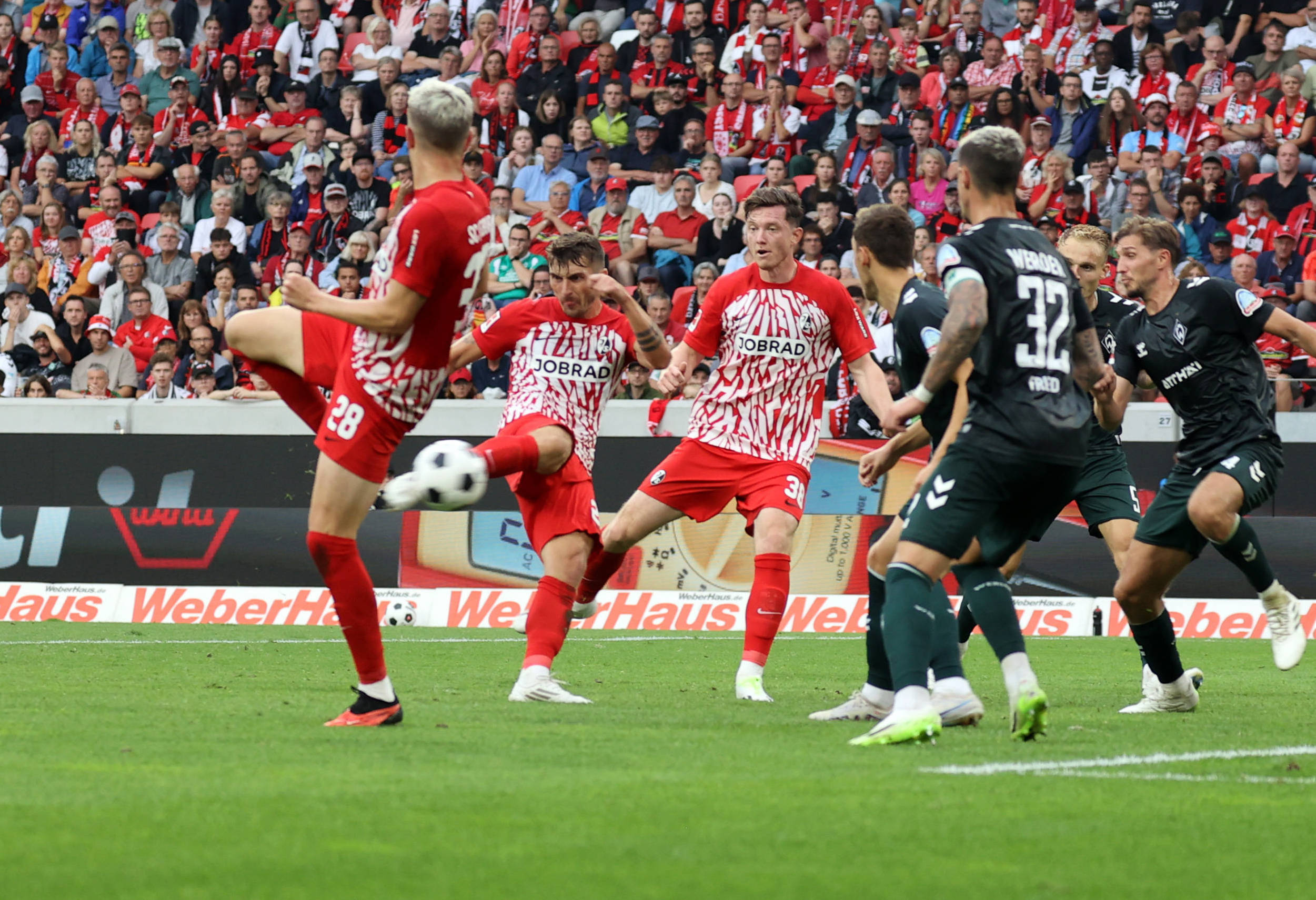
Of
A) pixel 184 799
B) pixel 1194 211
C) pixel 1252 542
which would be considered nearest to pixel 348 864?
pixel 184 799

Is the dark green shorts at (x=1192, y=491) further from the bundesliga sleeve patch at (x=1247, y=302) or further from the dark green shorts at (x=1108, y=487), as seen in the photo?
the dark green shorts at (x=1108, y=487)

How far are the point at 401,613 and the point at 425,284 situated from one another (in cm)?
938

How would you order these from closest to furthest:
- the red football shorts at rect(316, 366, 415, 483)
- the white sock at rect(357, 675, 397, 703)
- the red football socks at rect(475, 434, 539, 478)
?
1. the red football shorts at rect(316, 366, 415, 483)
2. the white sock at rect(357, 675, 397, 703)
3. the red football socks at rect(475, 434, 539, 478)

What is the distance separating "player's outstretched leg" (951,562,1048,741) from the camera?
20.4 feet

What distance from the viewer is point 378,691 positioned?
6730 mm

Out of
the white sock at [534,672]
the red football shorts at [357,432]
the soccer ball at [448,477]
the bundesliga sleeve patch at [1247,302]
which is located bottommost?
the white sock at [534,672]

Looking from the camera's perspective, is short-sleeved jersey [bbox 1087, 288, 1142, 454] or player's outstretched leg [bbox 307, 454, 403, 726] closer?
player's outstretched leg [bbox 307, 454, 403, 726]

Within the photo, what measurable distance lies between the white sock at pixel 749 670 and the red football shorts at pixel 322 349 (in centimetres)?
255

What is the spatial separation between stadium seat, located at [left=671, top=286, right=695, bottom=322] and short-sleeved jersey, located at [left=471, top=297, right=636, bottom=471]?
962 centimetres

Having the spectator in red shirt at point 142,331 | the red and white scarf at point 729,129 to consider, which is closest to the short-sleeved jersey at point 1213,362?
the red and white scarf at point 729,129

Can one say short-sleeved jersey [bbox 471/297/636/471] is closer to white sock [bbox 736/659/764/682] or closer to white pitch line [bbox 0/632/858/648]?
white sock [bbox 736/659/764/682]

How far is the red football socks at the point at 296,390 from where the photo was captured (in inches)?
282

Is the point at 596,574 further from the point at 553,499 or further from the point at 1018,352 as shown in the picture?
the point at 1018,352

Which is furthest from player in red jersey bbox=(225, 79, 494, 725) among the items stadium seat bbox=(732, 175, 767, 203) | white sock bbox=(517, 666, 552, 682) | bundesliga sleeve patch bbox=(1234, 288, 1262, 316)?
stadium seat bbox=(732, 175, 767, 203)
